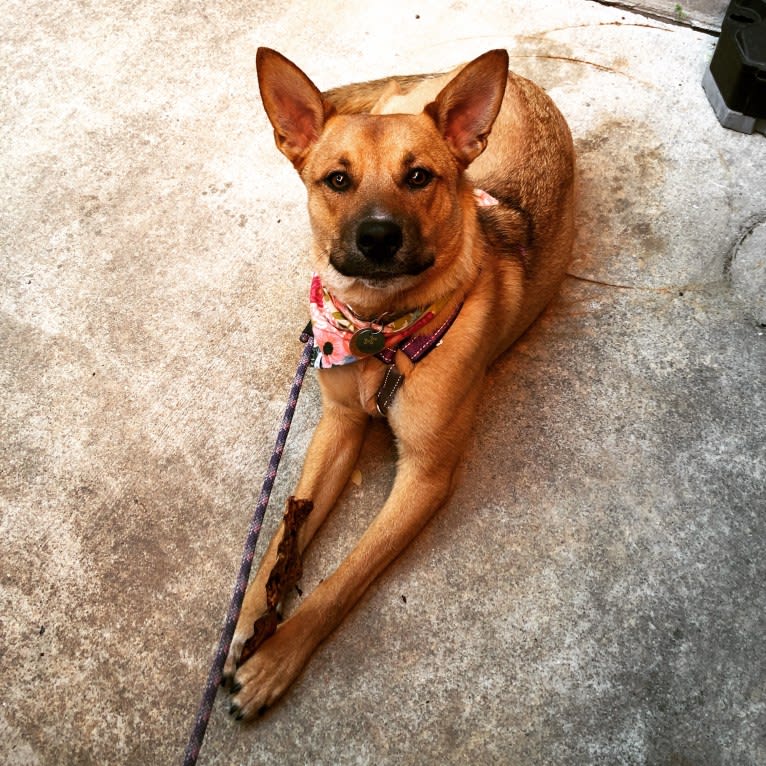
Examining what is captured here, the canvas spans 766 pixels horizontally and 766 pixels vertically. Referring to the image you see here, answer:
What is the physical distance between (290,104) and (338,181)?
1.13 ft

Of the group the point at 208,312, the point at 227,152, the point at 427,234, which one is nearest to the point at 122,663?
the point at 208,312

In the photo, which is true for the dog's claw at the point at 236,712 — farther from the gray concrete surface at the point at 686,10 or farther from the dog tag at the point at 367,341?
the gray concrete surface at the point at 686,10

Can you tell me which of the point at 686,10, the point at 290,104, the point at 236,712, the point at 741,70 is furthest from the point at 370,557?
the point at 686,10

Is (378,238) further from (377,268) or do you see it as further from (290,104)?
(290,104)

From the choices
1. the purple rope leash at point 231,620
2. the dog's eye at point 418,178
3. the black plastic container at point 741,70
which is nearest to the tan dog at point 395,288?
the dog's eye at point 418,178

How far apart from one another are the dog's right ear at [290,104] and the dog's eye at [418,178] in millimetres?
411

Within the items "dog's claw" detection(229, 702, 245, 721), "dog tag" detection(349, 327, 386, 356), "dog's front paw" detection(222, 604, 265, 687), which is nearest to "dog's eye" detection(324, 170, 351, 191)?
"dog tag" detection(349, 327, 386, 356)

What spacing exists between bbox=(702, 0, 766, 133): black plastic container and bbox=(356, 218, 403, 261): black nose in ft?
7.96

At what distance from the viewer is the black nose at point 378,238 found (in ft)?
7.32

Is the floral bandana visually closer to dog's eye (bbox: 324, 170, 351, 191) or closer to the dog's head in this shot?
the dog's head

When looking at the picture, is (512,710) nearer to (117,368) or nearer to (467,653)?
(467,653)

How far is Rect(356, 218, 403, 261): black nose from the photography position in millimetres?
2230

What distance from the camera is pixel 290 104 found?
247cm

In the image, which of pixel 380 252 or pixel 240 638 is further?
pixel 240 638
